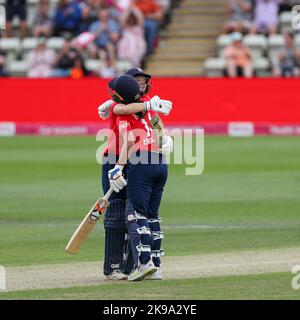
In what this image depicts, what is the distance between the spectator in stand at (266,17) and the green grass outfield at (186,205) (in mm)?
4491

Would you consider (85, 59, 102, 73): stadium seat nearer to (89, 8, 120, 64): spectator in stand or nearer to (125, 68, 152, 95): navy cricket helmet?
(89, 8, 120, 64): spectator in stand

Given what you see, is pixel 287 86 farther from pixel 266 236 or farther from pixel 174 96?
pixel 266 236

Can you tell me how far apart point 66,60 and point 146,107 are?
1801cm

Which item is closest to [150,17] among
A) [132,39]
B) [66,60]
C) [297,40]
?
[132,39]

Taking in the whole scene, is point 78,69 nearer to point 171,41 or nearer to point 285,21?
point 171,41

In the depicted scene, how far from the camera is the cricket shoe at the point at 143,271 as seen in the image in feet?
33.8

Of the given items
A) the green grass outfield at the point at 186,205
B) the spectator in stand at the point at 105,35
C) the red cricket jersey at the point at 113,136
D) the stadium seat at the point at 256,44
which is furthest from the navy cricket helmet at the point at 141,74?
the spectator in stand at the point at 105,35

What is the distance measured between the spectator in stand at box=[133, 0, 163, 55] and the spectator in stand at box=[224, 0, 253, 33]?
1745 mm

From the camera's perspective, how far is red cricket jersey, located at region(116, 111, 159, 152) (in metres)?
10.5

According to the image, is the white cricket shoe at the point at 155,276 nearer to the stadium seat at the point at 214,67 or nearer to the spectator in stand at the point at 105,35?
the stadium seat at the point at 214,67

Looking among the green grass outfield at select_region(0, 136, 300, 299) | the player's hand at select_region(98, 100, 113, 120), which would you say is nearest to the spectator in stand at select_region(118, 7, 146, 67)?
the green grass outfield at select_region(0, 136, 300, 299)

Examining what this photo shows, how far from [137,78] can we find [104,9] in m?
19.5

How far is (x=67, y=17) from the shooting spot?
30250 mm
